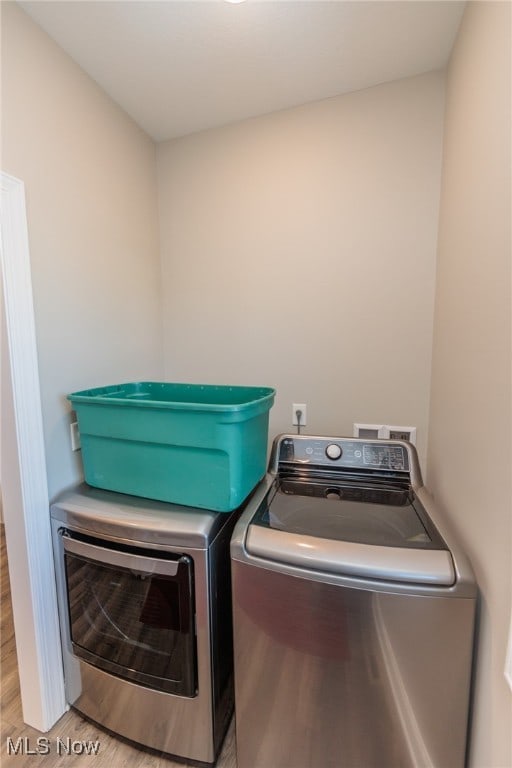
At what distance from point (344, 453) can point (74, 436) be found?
3.72 ft

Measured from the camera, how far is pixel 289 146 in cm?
161

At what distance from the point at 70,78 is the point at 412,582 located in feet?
7.00

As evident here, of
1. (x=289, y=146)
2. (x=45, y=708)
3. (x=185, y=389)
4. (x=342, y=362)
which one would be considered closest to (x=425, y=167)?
(x=289, y=146)

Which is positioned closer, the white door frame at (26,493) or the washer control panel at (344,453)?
the white door frame at (26,493)

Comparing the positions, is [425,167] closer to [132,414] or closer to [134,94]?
[134,94]

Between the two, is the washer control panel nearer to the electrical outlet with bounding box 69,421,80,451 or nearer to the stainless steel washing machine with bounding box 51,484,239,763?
the stainless steel washing machine with bounding box 51,484,239,763

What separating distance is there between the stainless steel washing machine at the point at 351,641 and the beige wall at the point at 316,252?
0.77m

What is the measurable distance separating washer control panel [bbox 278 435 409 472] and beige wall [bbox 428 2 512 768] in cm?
18

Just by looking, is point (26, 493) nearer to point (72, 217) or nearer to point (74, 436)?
point (74, 436)

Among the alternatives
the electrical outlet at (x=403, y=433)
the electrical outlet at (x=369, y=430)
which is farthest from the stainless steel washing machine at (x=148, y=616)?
the electrical outlet at (x=403, y=433)

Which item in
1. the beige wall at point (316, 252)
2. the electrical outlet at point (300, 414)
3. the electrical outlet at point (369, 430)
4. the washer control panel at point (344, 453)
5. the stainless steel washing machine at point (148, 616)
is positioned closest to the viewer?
the stainless steel washing machine at point (148, 616)

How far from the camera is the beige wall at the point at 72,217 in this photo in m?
1.12

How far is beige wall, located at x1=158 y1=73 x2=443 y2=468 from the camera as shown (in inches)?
58.3

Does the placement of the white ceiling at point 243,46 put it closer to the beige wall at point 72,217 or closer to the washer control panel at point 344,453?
the beige wall at point 72,217
